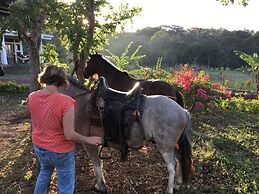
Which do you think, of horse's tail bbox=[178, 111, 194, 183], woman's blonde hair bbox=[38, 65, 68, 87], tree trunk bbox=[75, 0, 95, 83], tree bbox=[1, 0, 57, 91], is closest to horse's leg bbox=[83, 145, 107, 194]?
horse's tail bbox=[178, 111, 194, 183]

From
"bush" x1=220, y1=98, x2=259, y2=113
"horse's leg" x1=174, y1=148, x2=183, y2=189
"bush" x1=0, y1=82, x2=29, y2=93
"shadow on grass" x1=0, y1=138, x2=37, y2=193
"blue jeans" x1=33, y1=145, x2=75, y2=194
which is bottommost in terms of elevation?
"bush" x1=0, y1=82, x2=29, y2=93

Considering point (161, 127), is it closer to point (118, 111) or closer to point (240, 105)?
point (118, 111)

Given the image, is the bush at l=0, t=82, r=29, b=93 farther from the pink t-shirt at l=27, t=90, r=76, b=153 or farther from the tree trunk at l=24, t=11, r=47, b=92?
the pink t-shirt at l=27, t=90, r=76, b=153

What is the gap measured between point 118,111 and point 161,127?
0.59m

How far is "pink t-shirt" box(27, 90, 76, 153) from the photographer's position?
2.99 metres

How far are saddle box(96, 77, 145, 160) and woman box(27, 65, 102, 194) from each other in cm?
93

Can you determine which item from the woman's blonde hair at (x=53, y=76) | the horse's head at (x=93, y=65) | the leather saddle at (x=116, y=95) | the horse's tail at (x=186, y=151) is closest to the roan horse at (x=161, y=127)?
the horse's tail at (x=186, y=151)

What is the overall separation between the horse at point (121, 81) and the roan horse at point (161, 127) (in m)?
2.10

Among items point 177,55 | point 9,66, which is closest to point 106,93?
point 9,66

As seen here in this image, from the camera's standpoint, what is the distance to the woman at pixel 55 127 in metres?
2.99

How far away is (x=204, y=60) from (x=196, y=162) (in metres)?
32.2

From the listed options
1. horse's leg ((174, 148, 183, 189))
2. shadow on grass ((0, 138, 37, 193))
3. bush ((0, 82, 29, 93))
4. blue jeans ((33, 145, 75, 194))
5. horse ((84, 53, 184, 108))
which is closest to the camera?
blue jeans ((33, 145, 75, 194))

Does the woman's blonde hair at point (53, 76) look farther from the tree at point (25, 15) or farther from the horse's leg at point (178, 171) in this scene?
the horse's leg at point (178, 171)

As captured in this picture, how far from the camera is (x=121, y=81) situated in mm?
6559
